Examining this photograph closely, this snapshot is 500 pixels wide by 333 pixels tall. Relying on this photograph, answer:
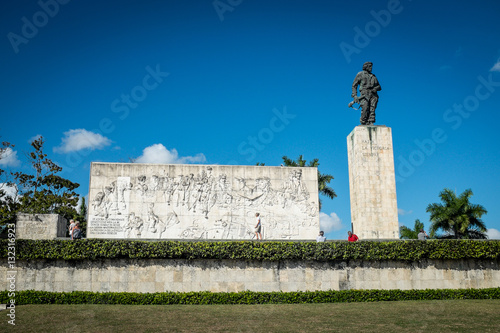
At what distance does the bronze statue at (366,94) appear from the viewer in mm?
18406

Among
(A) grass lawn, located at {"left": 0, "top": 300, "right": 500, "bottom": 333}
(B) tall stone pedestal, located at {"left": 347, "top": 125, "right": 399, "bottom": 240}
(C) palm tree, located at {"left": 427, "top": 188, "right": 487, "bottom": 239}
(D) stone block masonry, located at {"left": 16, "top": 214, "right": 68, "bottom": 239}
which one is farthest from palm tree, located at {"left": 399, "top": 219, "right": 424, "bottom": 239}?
(D) stone block masonry, located at {"left": 16, "top": 214, "right": 68, "bottom": 239}

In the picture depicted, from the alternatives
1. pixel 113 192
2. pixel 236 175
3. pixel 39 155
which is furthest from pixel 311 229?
pixel 39 155

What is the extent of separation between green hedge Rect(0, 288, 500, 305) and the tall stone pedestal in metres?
4.06

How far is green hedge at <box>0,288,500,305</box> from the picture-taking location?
38.9 ft


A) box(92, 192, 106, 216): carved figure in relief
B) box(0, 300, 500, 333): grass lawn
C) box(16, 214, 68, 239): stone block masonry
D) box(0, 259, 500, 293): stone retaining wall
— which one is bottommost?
box(0, 300, 500, 333): grass lawn

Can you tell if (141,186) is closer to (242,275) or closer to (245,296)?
(242,275)

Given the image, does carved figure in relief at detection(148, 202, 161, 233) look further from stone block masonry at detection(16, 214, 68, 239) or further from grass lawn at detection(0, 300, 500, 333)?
grass lawn at detection(0, 300, 500, 333)

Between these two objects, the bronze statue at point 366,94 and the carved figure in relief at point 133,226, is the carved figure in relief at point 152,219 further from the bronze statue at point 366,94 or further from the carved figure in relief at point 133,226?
the bronze statue at point 366,94

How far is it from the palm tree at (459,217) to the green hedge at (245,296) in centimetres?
1254

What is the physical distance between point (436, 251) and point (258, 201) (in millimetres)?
6737

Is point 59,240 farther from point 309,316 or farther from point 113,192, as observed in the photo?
point 309,316

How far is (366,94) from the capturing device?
726 inches

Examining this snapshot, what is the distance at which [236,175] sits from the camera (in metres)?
17.9

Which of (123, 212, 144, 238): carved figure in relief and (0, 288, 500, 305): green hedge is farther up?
(123, 212, 144, 238): carved figure in relief
